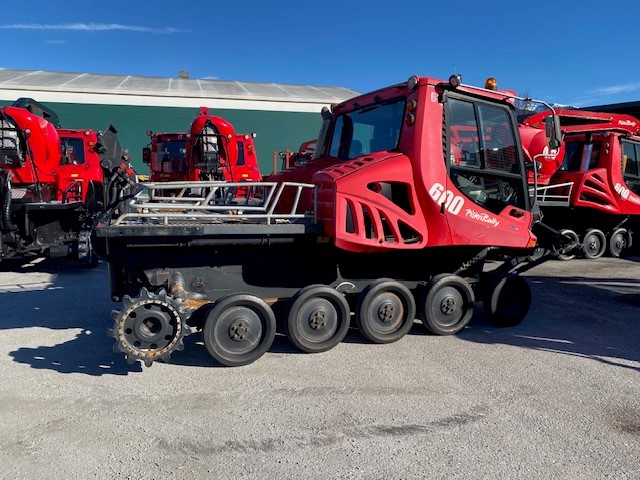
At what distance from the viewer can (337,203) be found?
4027 millimetres

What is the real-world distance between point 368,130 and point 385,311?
1.99 metres

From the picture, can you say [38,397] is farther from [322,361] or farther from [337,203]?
[337,203]

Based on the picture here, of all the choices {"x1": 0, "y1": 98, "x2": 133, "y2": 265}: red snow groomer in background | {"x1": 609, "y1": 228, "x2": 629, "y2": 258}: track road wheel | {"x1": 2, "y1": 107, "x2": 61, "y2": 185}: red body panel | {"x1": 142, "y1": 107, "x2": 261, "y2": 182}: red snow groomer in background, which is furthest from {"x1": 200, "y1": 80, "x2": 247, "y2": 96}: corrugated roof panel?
{"x1": 609, "y1": 228, "x2": 629, "y2": 258}: track road wheel

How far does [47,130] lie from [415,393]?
777cm

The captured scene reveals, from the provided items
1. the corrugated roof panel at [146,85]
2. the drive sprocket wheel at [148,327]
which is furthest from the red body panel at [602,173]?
the corrugated roof panel at [146,85]

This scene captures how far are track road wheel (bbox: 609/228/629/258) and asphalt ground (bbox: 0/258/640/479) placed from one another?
232 inches

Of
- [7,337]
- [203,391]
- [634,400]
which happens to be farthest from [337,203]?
[7,337]

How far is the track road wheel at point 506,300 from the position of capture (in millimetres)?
5105

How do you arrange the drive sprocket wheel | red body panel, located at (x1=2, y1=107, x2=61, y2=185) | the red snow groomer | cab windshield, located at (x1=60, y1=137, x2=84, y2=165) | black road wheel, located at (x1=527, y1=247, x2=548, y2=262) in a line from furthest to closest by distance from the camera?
cab windshield, located at (x1=60, y1=137, x2=84, y2=165), red body panel, located at (x1=2, y1=107, x2=61, y2=185), black road wheel, located at (x1=527, y1=247, x2=548, y2=262), the red snow groomer, the drive sprocket wheel

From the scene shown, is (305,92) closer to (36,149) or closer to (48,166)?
(48,166)

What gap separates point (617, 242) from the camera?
34.1ft

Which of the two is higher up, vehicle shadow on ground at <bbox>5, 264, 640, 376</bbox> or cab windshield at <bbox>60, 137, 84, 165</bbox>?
cab windshield at <bbox>60, 137, 84, 165</bbox>

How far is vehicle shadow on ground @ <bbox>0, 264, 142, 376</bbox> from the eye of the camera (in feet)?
13.5

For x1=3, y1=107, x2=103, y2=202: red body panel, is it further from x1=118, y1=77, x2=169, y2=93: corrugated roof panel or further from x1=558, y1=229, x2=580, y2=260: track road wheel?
x1=118, y1=77, x2=169, y2=93: corrugated roof panel
